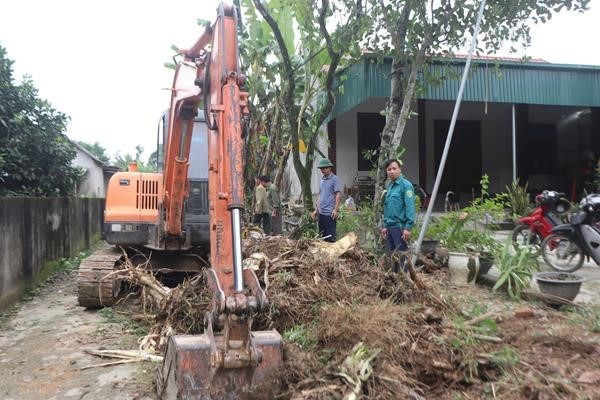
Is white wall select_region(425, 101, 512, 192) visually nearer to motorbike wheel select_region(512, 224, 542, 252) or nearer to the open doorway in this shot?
the open doorway

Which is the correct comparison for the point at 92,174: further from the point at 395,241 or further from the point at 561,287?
the point at 561,287

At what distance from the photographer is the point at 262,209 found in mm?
10812

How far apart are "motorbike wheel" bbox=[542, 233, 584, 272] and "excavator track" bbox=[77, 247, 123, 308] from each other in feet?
19.0

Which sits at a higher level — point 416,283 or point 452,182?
point 452,182

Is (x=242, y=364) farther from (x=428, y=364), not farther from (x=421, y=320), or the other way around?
(x=421, y=320)

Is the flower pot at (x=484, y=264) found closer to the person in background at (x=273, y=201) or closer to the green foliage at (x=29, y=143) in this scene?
the person in background at (x=273, y=201)

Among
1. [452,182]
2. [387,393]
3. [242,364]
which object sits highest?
[452,182]

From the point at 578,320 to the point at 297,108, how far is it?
30.1 feet

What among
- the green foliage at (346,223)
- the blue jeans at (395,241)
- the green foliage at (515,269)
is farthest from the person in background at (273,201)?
the green foliage at (515,269)

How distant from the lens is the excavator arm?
314cm

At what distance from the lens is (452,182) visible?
15156 mm

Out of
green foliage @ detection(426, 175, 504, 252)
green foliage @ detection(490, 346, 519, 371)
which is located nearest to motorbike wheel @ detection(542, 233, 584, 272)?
green foliage @ detection(426, 175, 504, 252)

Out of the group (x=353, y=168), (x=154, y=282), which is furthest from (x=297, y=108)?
(x=154, y=282)

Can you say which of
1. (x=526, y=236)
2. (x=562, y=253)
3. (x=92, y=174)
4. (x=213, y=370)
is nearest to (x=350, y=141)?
(x=526, y=236)
